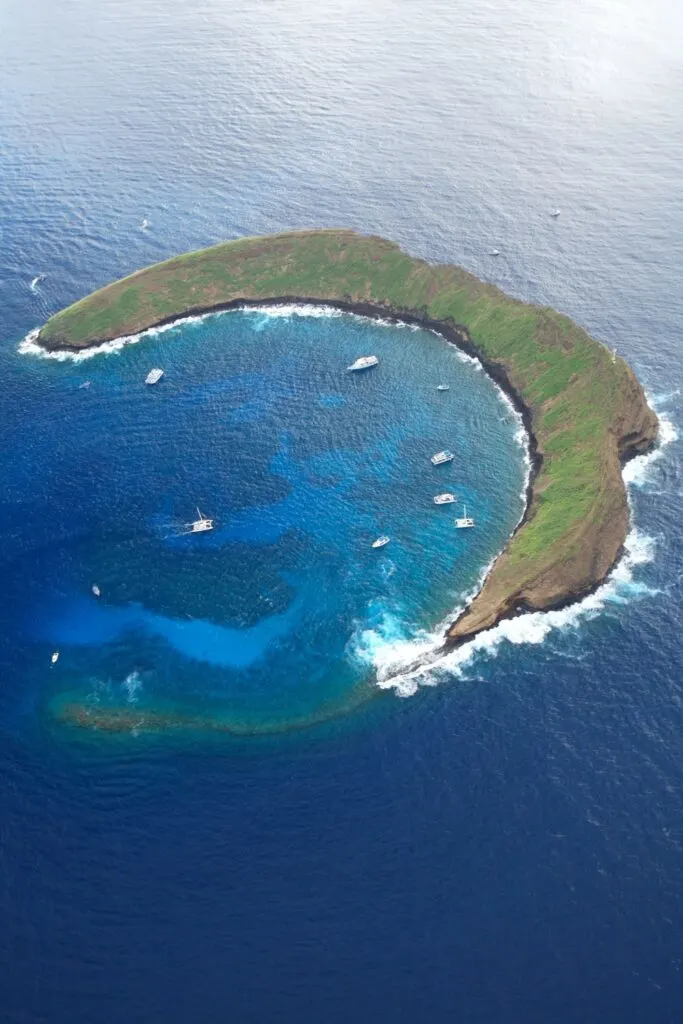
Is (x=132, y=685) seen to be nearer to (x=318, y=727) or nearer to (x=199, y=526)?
(x=318, y=727)

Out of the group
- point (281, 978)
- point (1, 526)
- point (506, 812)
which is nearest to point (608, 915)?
point (506, 812)

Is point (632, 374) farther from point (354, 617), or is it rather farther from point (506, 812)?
point (506, 812)

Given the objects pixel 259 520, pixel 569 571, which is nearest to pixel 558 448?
pixel 569 571

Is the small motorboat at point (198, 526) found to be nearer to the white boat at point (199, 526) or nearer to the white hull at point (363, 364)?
the white boat at point (199, 526)

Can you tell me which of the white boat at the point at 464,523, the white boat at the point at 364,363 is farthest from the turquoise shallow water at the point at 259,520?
the white boat at the point at 364,363

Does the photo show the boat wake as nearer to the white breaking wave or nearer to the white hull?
the white breaking wave

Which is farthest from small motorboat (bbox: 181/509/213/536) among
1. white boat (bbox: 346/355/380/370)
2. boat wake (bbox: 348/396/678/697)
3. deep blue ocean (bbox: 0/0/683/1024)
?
white boat (bbox: 346/355/380/370)
